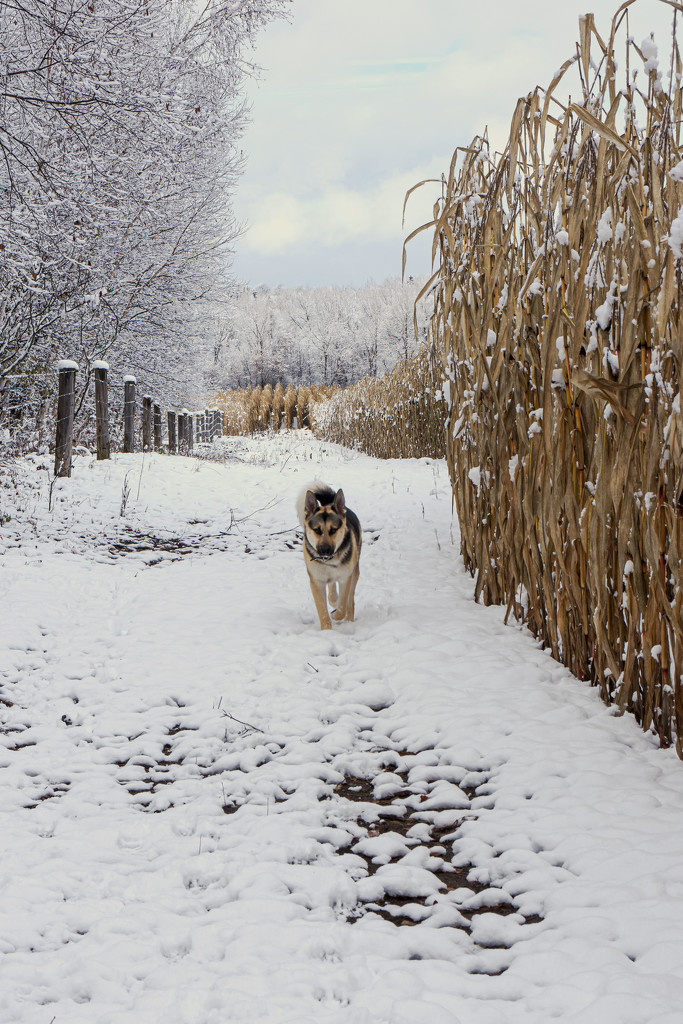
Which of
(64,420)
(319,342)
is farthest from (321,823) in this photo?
(319,342)

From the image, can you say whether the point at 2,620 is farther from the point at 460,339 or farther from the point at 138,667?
the point at 460,339

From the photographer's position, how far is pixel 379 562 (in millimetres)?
7309

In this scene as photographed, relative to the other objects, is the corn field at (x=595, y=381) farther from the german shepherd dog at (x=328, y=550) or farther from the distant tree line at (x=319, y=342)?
the distant tree line at (x=319, y=342)

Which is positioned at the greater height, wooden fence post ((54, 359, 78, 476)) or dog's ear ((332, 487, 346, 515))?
wooden fence post ((54, 359, 78, 476))

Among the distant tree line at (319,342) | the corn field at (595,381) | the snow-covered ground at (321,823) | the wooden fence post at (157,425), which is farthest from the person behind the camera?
the distant tree line at (319,342)

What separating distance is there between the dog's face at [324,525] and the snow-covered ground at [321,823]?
0.64 m

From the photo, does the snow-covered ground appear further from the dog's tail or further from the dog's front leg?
the dog's tail

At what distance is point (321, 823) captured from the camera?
3.08 m

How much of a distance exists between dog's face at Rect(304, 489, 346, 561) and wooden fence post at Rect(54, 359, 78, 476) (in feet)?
17.8

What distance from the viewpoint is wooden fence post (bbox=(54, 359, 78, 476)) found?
982 centimetres

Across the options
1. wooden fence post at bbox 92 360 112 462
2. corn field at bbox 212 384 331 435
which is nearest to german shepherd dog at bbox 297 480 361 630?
wooden fence post at bbox 92 360 112 462

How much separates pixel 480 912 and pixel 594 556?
1796 millimetres

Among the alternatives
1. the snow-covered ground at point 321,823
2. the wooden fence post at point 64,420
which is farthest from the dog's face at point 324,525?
the wooden fence post at point 64,420

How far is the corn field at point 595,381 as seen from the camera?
10.1ft
